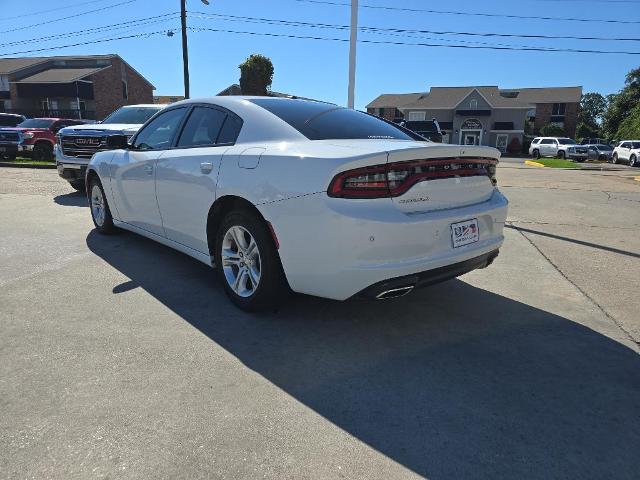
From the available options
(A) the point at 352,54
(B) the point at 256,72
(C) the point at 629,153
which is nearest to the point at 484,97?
(C) the point at 629,153

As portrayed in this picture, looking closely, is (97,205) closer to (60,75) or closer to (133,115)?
(133,115)

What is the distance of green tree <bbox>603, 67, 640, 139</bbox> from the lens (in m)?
54.4

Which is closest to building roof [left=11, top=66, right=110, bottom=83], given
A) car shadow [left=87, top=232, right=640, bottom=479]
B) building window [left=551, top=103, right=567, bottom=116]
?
car shadow [left=87, top=232, right=640, bottom=479]

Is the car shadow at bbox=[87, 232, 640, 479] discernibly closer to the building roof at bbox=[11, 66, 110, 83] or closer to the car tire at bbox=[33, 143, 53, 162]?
the car tire at bbox=[33, 143, 53, 162]

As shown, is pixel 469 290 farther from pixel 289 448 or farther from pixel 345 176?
pixel 289 448

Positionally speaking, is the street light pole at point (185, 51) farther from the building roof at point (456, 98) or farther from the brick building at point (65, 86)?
the building roof at point (456, 98)

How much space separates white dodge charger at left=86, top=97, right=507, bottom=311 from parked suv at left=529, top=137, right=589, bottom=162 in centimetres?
3641

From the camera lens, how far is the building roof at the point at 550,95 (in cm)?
6269

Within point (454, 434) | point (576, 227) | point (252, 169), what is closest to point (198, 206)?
point (252, 169)

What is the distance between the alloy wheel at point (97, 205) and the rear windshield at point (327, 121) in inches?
114

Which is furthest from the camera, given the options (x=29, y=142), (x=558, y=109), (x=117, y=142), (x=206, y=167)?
(x=558, y=109)

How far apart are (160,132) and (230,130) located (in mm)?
1309

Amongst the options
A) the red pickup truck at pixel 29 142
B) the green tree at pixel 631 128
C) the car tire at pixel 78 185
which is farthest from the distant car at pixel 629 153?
the red pickup truck at pixel 29 142

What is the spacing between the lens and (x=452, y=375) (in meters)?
2.65
